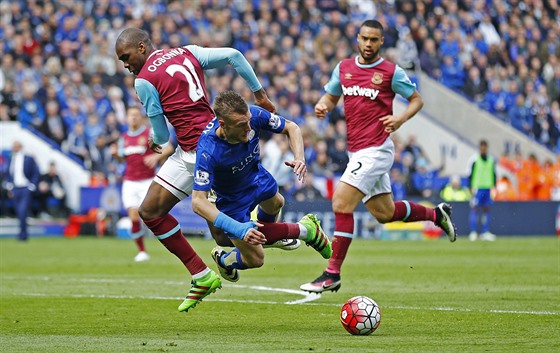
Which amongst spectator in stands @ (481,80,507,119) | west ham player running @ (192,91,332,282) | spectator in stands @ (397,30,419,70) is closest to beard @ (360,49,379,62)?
west ham player running @ (192,91,332,282)

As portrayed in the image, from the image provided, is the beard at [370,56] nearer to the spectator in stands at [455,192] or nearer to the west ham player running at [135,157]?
the west ham player running at [135,157]

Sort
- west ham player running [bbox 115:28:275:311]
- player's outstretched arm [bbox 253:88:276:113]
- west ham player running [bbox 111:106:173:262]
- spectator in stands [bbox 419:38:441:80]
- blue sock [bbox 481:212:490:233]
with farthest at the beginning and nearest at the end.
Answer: spectator in stands [bbox 419:38:441:80] → blue sock [bbox 481:212:490:233] → west ham player running [bbox 111:106:173:262] → player's outstretched arm [bbox 253:88:276:113] → west ham player running [bbox 115:28:275:311]

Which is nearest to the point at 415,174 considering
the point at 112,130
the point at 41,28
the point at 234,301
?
the point at 112,130

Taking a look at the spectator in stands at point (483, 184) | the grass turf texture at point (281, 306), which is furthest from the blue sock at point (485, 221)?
the grass turf texture at point (281, 306)

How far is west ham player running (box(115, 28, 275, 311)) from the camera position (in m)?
10.8

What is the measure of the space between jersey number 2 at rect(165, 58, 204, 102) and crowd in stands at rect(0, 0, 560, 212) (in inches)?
606

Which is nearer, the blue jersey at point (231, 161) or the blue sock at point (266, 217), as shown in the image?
the blue jersey at point (231, 161)

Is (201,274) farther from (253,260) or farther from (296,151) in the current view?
(296,151)

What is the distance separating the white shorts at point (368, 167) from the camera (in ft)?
41.8

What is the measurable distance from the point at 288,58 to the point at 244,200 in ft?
67.8

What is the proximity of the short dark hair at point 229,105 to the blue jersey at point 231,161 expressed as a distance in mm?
426

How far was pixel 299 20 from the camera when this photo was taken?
106 ft

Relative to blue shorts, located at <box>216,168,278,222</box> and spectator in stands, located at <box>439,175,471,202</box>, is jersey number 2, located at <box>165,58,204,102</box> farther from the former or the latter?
spectator in stands, located at <box>439,175,471,202</box>

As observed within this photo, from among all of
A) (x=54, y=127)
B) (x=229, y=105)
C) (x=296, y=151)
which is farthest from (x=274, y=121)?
(x=54, y=127)
